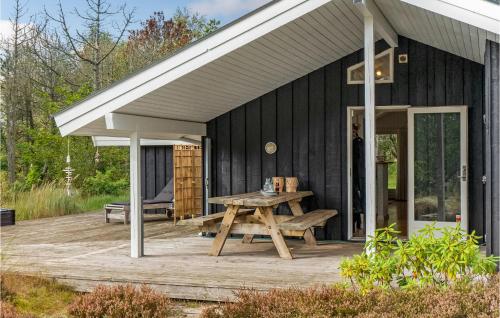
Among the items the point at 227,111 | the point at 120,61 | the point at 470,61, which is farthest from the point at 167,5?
the point at 470,61

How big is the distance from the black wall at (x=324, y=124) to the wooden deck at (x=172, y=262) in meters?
0.91

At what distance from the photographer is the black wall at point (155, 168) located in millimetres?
12594

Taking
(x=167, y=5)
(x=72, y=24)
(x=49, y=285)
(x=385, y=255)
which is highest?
(x=167, y=5)

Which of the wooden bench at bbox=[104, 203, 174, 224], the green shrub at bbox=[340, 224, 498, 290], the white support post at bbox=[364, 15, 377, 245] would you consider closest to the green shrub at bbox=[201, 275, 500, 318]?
the green shrub at bbox=[340, 224, 498, 290]

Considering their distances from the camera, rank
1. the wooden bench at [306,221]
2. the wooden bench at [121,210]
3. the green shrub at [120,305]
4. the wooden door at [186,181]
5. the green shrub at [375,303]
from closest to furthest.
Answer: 1. the green shrub at [375,303]
2. the green shrub at [120,305]
3. the wooden bench at [306,221]
4. the wooden door at [186,181]
5. the wooden bench at [121,210]

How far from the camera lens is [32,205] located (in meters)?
12.0

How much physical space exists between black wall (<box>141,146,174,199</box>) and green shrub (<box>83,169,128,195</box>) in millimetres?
4495

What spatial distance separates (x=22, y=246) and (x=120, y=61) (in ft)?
42.8

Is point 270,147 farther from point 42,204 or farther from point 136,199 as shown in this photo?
point 42,204

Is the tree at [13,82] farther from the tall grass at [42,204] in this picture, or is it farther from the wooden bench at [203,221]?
the wooden bench at [203,221]

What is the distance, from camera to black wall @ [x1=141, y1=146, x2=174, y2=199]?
12.6m

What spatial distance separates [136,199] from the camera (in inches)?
A: 273

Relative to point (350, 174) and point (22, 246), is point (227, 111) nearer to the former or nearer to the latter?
point (350, 174)

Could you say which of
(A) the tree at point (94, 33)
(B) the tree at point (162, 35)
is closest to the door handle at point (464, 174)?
(A) the tree at point (94, 33)
